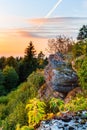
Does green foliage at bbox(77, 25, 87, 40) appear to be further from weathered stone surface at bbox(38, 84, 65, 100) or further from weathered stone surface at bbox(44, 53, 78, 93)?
weathered stone surface at bbox(44, 53, 78, 93)

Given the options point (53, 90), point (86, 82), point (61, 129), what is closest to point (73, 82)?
point (53, 90)

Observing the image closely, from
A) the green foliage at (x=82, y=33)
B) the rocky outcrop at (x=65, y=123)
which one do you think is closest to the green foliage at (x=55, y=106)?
the rocky outcrop at (x=65, y=123)

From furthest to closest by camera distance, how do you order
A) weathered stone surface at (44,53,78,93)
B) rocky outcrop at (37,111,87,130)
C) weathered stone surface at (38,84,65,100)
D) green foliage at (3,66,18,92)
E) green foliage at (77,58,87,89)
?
green foliage at (3,66,18,92) < weathered stone surface at (44,53,78,93) < weathered stone surface at (38,84,65,100) < green foliage at (77,58,87,89) < rocky outcrop at (37,111,87,130)

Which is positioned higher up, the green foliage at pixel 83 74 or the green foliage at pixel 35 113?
the green foliage at pixel 83 74

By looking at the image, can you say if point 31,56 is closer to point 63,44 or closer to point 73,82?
point 63,44

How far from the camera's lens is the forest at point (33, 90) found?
22.9 ft

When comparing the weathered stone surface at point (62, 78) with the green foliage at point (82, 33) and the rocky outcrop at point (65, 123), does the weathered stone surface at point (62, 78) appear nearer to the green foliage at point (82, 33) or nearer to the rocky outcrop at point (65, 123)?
the green foliage at point (82, 33)

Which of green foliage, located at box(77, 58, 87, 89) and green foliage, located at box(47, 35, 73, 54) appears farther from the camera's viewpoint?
green foliage, located at box(47, 35, 73, 54)

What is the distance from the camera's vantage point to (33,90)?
33406 millimetres

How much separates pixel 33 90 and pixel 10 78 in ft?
115

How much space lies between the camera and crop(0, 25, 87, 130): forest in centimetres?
699

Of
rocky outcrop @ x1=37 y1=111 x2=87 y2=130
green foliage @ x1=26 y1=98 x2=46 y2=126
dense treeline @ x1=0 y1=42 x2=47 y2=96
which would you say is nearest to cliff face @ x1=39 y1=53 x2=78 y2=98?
green foliage @ x1=26 y1=98 x2=46 y2=126

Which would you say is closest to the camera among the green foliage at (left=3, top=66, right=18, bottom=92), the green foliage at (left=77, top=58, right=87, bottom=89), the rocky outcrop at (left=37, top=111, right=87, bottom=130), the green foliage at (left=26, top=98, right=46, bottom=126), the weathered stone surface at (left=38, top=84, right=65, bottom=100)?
the rocky outcrop at (left=37, top=111, right=87, bottom=130)

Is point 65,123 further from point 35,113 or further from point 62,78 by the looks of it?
point 62,78
